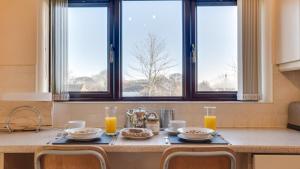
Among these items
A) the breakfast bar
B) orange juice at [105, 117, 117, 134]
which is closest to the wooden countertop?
the breakfast bar

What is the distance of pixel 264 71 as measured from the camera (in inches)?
88.3

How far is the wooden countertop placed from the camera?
1604 mm

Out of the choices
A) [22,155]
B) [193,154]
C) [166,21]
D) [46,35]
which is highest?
[166,21]

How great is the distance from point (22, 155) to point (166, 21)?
1.59 meters

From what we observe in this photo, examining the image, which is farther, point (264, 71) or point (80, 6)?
point (80, 6)

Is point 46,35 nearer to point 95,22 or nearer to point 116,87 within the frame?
point 95,22

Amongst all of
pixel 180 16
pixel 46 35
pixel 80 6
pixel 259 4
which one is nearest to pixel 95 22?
pixel 80 6

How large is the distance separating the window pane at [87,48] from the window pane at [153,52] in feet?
0.63

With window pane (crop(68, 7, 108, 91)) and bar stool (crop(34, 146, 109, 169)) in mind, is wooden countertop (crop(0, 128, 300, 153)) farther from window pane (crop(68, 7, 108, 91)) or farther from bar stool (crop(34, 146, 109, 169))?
window pane (crop(68, 7, 108, 91))

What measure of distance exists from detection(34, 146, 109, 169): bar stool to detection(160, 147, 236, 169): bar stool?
1.09ft

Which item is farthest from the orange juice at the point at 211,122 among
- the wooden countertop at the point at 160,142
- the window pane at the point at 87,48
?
the window pane at the point at 87,48

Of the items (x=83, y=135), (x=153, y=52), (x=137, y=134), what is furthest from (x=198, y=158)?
(x=153, y=52)

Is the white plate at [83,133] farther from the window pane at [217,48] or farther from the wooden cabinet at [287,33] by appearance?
the wooden cabinet at [287,33]

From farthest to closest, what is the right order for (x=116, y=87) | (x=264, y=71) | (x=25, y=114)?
(x=116, y=87) < (x=264, y=71) < (x=25, y=114)
